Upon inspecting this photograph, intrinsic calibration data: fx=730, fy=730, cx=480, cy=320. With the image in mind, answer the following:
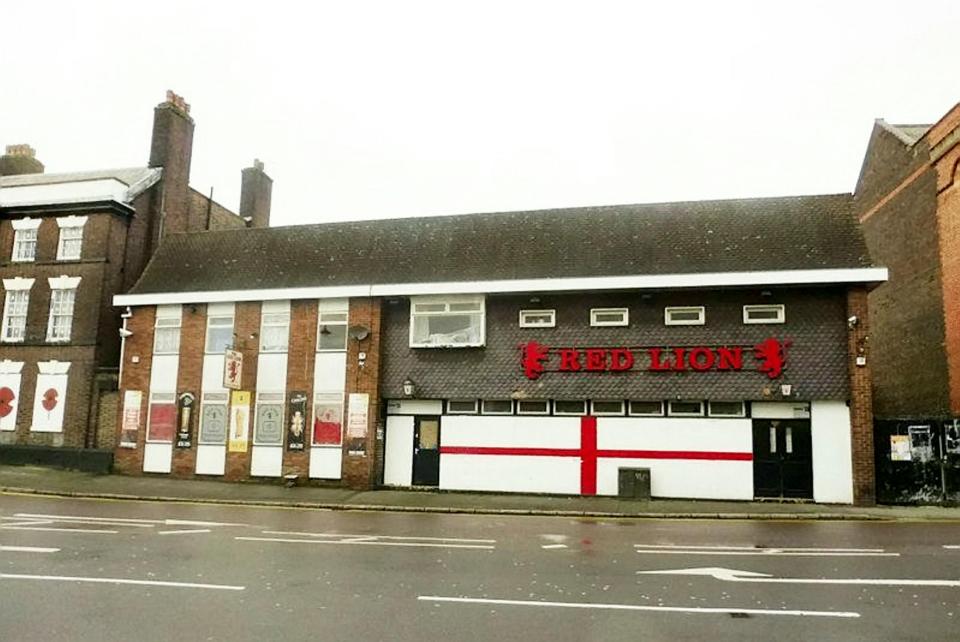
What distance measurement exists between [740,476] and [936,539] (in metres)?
6.37

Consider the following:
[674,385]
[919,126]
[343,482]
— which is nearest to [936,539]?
[674,385]

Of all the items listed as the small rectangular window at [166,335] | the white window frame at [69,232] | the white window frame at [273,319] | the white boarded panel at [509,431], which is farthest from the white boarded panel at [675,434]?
the white window frame at [69,232]

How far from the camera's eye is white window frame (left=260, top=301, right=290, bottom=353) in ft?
73.7

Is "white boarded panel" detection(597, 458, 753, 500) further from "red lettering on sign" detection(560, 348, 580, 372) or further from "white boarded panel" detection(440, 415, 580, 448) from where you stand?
"red lettering on sign" detection(560, 348, 580, 372)

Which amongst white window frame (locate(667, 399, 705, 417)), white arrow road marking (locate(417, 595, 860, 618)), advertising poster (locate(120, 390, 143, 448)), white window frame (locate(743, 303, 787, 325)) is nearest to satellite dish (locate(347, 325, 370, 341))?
advertising poster (locate(120, 390, 143, 448))

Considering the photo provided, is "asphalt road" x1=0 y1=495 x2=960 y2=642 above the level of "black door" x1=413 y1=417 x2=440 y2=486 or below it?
below

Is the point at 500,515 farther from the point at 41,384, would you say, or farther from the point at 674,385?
the point at 41,384

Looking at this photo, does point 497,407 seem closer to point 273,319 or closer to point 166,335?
point 273,319

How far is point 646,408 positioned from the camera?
1967 cm

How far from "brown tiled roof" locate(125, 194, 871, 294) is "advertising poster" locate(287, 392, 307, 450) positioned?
3512 mm

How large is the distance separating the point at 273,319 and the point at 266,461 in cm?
433

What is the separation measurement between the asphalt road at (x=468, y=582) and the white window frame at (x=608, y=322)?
22.8 feet

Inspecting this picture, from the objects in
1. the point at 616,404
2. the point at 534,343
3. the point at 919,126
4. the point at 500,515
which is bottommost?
the point at 500,515

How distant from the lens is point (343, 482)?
20.9m
